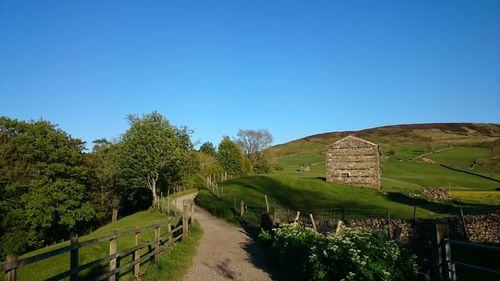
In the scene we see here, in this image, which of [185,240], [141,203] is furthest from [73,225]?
[185,240]

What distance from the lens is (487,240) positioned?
29.1 m

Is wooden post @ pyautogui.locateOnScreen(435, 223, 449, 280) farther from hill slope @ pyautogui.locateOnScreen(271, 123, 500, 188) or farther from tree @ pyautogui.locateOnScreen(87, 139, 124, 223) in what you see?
tree @ pyautogui.locateOnScreen(87, 139, 124, 223)

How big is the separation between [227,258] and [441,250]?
10472mm

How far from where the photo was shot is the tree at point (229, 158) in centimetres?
9594

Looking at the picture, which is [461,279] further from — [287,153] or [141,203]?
[287,153]

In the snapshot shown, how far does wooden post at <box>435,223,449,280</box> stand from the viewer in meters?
9.30

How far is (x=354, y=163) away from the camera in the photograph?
72.5 m

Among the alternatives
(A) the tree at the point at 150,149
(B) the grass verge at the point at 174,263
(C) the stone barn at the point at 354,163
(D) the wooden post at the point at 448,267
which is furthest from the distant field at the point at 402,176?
(D) the wooden post at the point at 448,267

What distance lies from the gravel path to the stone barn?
149ft

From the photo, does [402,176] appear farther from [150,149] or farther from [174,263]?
[174,263]

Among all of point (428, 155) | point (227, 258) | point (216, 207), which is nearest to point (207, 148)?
point (428, 155)

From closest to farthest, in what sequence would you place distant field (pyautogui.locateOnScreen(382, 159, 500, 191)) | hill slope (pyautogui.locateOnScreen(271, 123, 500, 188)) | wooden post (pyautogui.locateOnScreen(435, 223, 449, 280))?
wooden post (pyautogui.locateOnScreen(435, 223, 449, 280)), distant field (pyautogui.locateOnScreen(382, 159, 500, 191)), hill slope (pyautogui.locateOnScreen(271, 123, 500, 188))

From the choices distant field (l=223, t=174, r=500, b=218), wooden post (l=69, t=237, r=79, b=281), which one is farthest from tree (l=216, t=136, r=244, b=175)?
wooden post (l=69, t=237, r=79, b=281)

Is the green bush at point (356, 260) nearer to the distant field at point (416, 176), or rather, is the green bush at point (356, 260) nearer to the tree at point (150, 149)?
the tree at point (150, 149)
